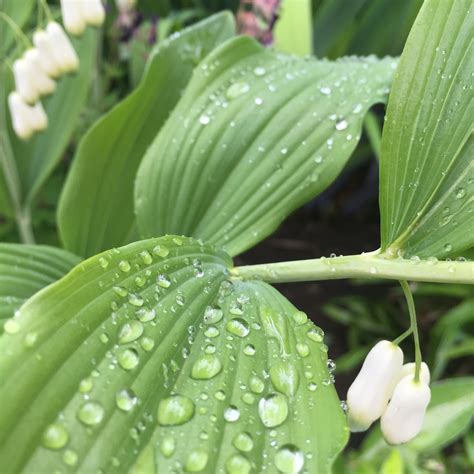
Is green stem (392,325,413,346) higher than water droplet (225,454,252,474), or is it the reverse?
green stem (392,325,413,346)

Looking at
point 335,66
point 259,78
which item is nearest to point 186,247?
point 259,78

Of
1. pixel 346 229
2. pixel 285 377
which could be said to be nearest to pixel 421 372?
pixel 285 377

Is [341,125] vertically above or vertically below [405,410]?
above

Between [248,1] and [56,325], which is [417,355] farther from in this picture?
[248,1]

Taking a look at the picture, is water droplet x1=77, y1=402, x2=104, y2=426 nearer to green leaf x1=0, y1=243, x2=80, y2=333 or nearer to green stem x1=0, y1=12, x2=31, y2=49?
green leaf x1=0, y1=243, x2=80, y2=333

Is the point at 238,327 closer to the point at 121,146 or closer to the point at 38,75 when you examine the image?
the point at 121,146

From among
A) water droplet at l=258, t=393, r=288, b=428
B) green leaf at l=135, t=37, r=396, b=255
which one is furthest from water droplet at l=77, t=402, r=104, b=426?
green leaf at l=135, t=37, r=396, b=255
